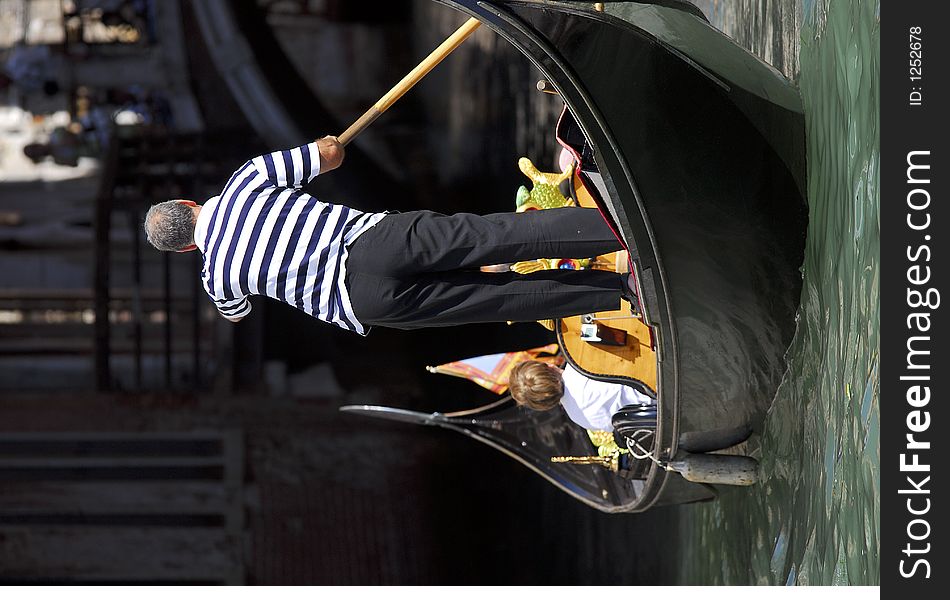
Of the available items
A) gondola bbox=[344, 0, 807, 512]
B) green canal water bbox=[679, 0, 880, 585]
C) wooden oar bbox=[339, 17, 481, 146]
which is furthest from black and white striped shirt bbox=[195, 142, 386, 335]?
green canal water bbox=[679, 0, 880, 585]

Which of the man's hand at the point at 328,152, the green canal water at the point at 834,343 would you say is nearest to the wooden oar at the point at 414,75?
the man's hand at the point at 328,152

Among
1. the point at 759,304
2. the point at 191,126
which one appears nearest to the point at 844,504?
the point at 759,304

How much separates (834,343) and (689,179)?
345 millimetres

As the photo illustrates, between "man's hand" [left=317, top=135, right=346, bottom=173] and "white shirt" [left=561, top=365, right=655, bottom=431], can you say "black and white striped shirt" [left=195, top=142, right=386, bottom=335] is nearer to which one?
"man's hand" [left=317, top=135, right=346, bottom=173]

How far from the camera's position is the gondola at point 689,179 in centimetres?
178

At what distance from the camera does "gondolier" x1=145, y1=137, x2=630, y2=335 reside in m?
1.97

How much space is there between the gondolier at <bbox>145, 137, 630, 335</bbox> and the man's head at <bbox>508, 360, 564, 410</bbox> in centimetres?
33

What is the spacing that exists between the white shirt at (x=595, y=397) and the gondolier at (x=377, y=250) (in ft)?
1.18

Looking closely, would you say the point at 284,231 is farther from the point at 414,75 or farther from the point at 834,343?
the point at 834,343

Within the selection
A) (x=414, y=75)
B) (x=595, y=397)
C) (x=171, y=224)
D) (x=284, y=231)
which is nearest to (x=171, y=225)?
(x=171, y=224)

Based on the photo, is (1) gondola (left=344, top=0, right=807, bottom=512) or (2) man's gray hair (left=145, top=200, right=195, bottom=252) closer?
(1) gondola (left=344, top=0, right=807, bottom=512)

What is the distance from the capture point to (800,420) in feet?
6.54

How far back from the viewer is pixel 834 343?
1842 mm
